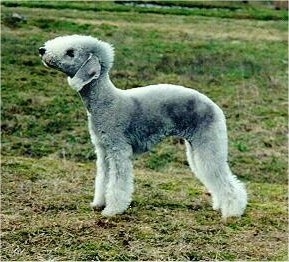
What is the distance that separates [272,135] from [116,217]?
22.7ft

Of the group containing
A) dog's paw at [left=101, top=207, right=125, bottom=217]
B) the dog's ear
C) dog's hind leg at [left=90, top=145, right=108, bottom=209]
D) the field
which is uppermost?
the dog's ear

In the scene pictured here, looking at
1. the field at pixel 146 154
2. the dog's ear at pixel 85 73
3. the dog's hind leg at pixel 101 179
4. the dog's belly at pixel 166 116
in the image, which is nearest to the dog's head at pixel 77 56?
the dog's ear at pixel 85 73

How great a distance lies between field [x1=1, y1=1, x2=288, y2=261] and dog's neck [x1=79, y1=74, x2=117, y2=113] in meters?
Result: 1.00

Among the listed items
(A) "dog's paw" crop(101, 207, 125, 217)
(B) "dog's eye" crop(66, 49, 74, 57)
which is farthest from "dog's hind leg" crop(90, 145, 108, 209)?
(B) "dog's eye" crop(66, 49, 74, 57)

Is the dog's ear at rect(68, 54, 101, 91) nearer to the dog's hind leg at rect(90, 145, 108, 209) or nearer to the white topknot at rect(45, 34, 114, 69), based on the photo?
the white topknot at rect(45, 34, 114, 69)

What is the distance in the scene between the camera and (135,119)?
716 cm

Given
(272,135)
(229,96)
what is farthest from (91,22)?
(272,135)

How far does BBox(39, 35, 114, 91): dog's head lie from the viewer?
681 cm

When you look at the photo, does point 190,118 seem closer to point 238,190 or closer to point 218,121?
point 218,121

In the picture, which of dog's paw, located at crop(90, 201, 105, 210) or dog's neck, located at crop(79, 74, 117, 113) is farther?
dog's paw, located at crop(90, 201, 105, 210)

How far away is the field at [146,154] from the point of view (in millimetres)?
6602

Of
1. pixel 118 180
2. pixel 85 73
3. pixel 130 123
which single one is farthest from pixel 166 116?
pixel 85 73

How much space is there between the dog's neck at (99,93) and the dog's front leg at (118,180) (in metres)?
0.54

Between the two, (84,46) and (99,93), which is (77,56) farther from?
(99,93)
